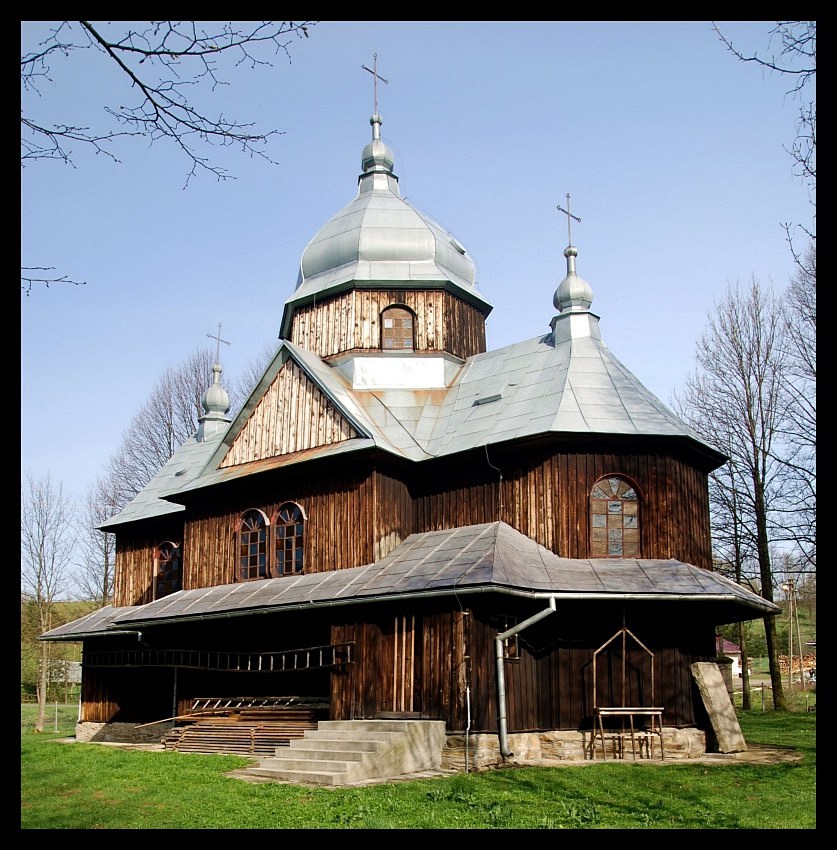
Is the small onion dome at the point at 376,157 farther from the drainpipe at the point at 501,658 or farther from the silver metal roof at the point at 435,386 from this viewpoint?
the drainpipe at the point at 501,658

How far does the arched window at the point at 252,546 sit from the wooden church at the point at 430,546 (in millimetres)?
63

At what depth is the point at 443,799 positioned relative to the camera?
10.5m

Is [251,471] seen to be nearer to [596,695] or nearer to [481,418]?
[481,418]

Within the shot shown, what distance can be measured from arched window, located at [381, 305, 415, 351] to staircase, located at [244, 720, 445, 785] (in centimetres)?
941

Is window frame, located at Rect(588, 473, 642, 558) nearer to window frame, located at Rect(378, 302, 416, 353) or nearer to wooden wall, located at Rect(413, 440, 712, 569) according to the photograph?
wooden wall, located at Rect(413, 440, 712, 569)

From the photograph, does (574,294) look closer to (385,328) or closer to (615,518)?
(385,328)

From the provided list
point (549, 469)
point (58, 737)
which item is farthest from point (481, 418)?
point (58, 737)

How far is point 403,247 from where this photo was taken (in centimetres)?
2278

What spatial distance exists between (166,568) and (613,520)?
476 inches

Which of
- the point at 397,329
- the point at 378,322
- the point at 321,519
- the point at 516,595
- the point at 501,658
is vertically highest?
the point at 378,322

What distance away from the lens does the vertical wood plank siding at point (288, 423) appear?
60.7 ft

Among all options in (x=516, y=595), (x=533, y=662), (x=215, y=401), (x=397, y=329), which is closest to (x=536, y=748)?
(x=533, y=662)

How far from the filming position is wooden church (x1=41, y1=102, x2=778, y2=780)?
595 inches
